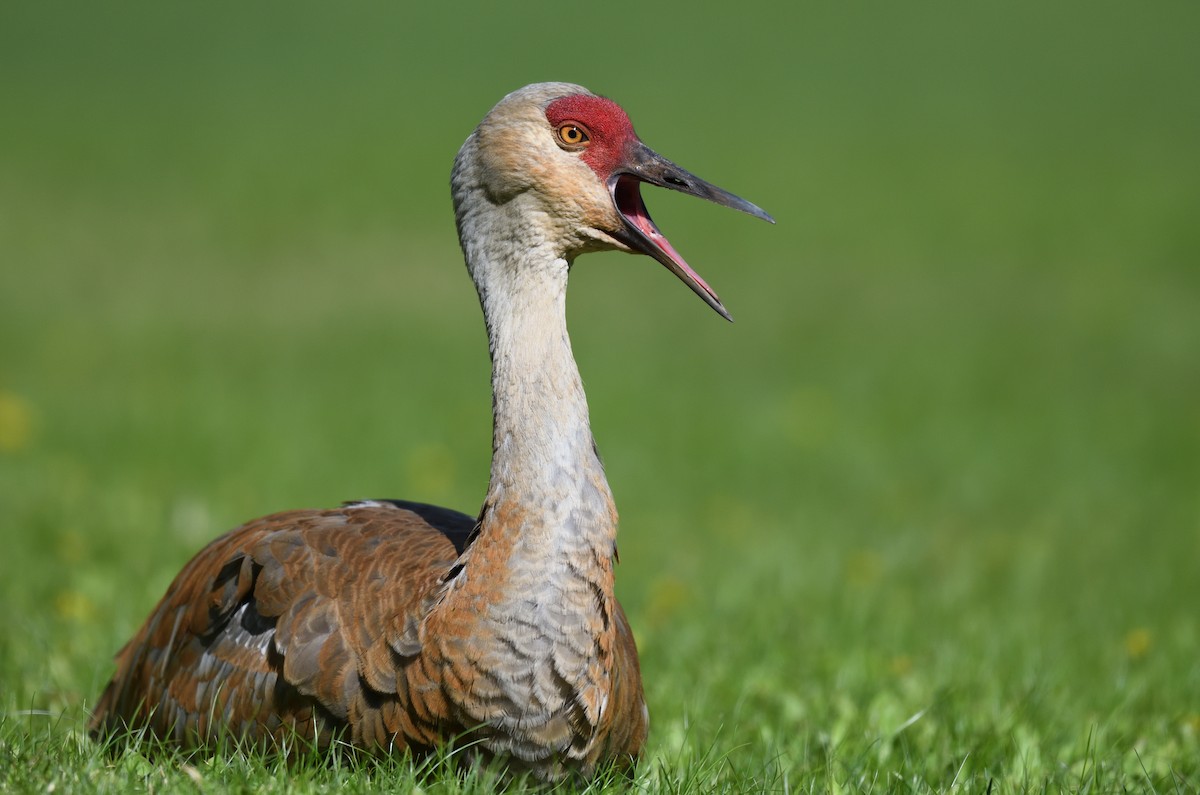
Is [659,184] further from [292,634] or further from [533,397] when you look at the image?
[292,634]

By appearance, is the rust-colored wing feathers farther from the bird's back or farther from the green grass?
the green grass

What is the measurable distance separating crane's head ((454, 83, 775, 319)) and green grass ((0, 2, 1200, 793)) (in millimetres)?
1426

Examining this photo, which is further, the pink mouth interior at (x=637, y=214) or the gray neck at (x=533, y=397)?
the pink mouth interior at (x=637, y=214)

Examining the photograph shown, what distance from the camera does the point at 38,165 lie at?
17875 millimetres

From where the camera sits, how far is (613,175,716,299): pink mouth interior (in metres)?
3.68

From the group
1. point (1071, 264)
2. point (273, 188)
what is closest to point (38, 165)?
point (273, 188)

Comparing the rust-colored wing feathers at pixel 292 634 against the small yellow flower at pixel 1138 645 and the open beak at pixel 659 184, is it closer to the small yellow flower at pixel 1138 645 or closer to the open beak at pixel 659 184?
the open beak at pixel 659 184

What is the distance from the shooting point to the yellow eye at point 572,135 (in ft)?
12.2

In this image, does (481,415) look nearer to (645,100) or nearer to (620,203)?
(620,203)

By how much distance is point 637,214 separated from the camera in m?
3.89

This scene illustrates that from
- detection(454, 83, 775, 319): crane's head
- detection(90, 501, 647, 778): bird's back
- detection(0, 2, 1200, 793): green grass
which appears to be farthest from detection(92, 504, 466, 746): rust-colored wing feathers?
detection(454, 83, 775, 319): crane's head

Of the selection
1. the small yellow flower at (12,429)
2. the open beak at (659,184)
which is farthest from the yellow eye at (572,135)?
the small yellow flower at (12,429)

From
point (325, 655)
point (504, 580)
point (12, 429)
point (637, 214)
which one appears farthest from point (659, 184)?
point (12, 429)

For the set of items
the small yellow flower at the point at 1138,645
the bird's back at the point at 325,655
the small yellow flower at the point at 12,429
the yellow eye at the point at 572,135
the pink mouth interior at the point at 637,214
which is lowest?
the small yellow flower at the point at 1138,645
